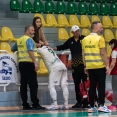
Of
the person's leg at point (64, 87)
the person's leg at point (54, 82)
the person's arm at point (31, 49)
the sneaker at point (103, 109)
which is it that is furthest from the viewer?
the person's leg at point (64, 87)

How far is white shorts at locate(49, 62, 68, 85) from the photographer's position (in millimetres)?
9680

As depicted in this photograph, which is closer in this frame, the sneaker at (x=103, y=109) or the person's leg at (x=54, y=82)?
the sneaker at (x=103, y=109)

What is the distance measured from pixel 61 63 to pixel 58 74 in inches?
10.3

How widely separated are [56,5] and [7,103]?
7.52m

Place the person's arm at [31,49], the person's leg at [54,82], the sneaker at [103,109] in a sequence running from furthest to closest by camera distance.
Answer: the person's leg at [54,82]
the person's arm at [31,49]
the sneaker at [103,109]

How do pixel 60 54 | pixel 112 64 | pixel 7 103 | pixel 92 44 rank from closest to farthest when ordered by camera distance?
pixel 92 44 < pixel 112 64 < pixel 7 103 < pixel 60 54

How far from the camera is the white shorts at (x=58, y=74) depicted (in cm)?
968

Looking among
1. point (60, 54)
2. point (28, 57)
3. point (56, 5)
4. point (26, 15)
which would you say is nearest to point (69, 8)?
point (56, 5)

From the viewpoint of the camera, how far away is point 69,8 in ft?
54.8

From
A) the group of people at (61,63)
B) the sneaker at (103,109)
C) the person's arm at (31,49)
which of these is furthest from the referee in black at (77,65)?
the sneaker at (103,109)

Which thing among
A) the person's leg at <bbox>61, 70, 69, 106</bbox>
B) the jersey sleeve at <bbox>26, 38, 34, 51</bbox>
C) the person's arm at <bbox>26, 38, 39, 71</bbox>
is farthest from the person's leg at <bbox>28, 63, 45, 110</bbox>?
the person's leg at <bbox>61, 70, 69, 106</bbox>

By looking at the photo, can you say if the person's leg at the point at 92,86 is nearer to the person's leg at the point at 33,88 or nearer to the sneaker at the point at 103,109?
the sneaker at the point at 103,109

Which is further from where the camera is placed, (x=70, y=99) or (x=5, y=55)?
(x=70, y=99)

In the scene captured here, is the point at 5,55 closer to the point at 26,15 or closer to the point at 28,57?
the point at 28,57
